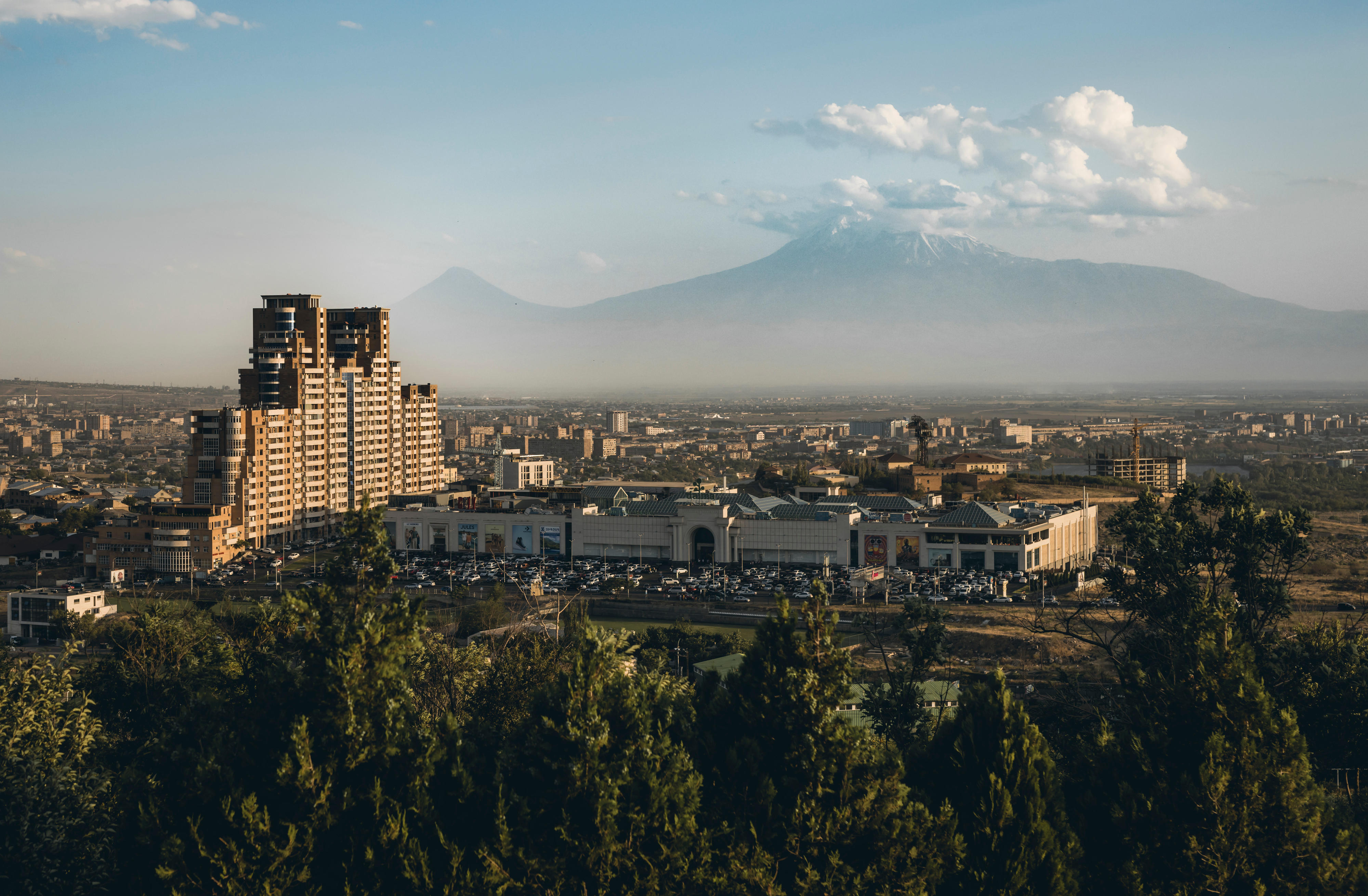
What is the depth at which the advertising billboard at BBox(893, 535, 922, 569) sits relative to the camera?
50.5 metres

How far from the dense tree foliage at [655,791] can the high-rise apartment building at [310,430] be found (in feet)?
151

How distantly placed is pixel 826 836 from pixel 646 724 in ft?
7.03

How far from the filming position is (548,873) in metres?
11.8

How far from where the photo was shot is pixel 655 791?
1202cm

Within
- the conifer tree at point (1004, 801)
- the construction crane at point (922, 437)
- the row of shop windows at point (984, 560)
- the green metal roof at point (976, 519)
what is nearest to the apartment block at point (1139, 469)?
the construction crane at point (922, 437)

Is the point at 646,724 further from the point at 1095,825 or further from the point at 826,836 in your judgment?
the point at 1095,825

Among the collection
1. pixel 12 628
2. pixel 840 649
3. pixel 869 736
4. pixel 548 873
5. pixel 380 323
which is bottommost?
pixel 12 628

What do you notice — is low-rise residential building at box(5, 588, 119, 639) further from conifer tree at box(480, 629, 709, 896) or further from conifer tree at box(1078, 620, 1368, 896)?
conifer tree at box(1078, 620, 1368, 896)

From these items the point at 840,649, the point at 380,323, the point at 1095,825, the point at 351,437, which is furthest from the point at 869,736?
the point at 380,323

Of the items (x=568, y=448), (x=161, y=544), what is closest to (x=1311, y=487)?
(x=161, y=544)

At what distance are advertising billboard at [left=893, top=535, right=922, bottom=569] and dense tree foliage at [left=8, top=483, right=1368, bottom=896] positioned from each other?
3646 cm

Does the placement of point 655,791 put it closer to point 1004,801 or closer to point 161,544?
point 1004,801

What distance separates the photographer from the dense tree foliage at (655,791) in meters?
11.9

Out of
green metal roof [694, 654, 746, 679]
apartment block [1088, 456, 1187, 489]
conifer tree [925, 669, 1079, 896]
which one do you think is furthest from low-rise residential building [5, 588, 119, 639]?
apartment block [1088, 456, 1187, 489]
